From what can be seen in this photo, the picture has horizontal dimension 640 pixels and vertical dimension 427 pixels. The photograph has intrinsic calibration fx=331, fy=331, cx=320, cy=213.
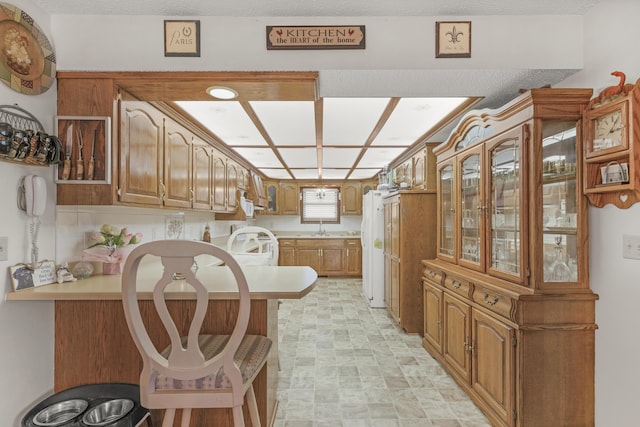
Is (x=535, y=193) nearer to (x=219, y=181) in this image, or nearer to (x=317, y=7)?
(x=317, y=7)

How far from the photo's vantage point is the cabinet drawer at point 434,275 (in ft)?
9.21

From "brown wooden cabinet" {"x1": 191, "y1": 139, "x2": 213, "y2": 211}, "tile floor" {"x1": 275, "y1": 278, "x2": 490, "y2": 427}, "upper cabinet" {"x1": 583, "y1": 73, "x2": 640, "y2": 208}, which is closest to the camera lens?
"upper cabinet" {"x1": 583, "y1": 73, "x2": 640, "y2": 208}

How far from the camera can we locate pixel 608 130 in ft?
5.24

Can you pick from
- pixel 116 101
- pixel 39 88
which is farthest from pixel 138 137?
pixel 39 88

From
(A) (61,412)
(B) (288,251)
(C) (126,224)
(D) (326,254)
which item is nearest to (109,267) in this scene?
(C) (126,224)

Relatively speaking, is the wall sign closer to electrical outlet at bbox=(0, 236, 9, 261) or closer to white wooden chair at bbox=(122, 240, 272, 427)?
white wooden chair at bbox=(122, 240, 272, 427)

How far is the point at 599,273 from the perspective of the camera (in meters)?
1.73

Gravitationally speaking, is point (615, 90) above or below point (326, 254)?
above

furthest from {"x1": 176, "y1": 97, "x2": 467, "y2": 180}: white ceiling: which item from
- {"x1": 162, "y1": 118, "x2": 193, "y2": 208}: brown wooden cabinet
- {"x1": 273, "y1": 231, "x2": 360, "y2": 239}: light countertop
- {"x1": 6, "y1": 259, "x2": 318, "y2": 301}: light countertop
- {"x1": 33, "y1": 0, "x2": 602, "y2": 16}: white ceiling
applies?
{"x1": 273, "y1": 231, "x2": 360, "y2": 239}: light countertop

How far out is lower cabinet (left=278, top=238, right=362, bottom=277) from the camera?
261 inches

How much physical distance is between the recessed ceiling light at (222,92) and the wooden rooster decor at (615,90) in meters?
1.93

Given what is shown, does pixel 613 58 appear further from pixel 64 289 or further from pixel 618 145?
pixel 64 289

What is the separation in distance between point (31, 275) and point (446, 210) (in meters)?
2.94

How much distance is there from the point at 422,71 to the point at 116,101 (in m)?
1.73
